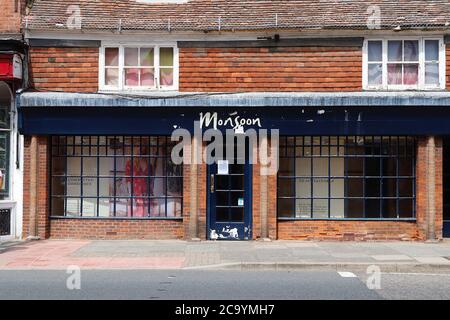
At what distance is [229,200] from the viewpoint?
49.8 feet

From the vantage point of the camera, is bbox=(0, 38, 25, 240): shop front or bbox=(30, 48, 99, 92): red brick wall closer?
bbox=(0, 38, 25, 240): shop front

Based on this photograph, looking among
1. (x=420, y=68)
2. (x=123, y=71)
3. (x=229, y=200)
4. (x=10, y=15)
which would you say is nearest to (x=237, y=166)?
(x=229, y=200)

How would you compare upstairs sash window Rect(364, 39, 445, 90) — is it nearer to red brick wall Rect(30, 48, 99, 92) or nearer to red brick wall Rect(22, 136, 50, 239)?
red brick wall Rect(30, 48, 99, 92)

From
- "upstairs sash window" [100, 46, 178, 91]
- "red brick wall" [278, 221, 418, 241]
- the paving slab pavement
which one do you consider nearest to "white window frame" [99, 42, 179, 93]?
"upstairs sash window" [100, 46, 178, 91]

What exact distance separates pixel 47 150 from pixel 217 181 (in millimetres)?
4236

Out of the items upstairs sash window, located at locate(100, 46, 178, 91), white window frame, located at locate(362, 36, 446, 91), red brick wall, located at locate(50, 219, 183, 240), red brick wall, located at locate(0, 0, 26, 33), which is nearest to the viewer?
white window frame, located at locate(362, 36, 446, 91)

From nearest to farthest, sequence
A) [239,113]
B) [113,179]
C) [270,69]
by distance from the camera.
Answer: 1. [239,113]
2. [270,69]
3. [113,179]

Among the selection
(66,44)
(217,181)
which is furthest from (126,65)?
(217,181)

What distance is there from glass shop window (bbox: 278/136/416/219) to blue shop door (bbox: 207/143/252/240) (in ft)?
2.98

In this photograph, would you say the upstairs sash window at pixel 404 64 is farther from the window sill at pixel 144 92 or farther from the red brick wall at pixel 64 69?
the red brick wall at pixel 64 69

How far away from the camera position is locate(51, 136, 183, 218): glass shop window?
15.5 m

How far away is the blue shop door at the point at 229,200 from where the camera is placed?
1506 cm

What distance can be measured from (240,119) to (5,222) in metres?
6.22

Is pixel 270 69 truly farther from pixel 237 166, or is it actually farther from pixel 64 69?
pixel 64 69
